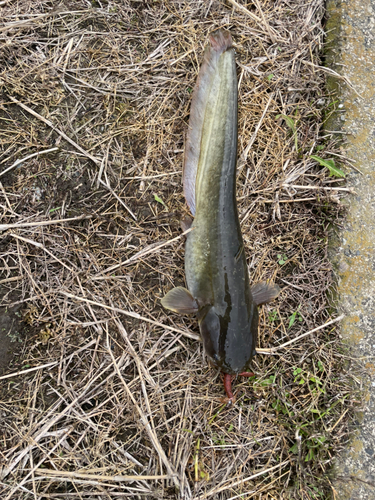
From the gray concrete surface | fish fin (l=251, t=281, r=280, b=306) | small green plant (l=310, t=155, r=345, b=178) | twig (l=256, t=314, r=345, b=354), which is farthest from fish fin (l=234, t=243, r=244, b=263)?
small green plant (l=310, t=155, r=345, b=178)

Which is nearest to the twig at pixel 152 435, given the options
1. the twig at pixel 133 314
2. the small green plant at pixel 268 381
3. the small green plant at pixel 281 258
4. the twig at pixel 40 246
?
the twig at pixel 133 314

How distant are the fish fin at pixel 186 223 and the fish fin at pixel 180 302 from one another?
1.66 feet

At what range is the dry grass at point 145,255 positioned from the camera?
274cm

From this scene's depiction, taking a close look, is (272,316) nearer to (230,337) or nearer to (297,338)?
(297,338)

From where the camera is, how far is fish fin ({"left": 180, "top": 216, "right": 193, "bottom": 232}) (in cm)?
292

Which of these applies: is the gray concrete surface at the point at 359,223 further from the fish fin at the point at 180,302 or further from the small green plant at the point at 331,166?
the fish fin at the point at 180,302

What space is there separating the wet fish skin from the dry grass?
21 cm

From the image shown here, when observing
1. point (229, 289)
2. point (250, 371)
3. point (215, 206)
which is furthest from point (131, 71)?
point (250, 371)

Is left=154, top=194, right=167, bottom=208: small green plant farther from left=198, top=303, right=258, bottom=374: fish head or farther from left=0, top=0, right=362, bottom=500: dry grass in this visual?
left=198, top=303, right=258, bottom=374: fish head

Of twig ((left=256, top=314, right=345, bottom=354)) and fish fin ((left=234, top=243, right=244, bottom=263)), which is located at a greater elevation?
fish fin ((left=234, top=243, right=244, bottom=263))

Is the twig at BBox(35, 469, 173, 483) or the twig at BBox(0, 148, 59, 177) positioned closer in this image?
the twig at BBox(35, 469, 173, 483)

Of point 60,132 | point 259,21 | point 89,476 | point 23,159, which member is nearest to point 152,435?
point 89,476

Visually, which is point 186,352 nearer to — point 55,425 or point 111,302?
point 111,302

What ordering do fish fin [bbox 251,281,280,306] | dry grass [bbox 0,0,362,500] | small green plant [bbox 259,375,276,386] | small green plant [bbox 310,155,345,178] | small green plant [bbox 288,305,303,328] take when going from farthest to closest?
small green plant [bbox 310,155,345,178]
small green plant [bbox 288,305,303,328]
small green plant [bbox 259,375,276,386]
fish fin [bbox 251,281,280,306]
dry grass [bbox 0,0,362,500]
